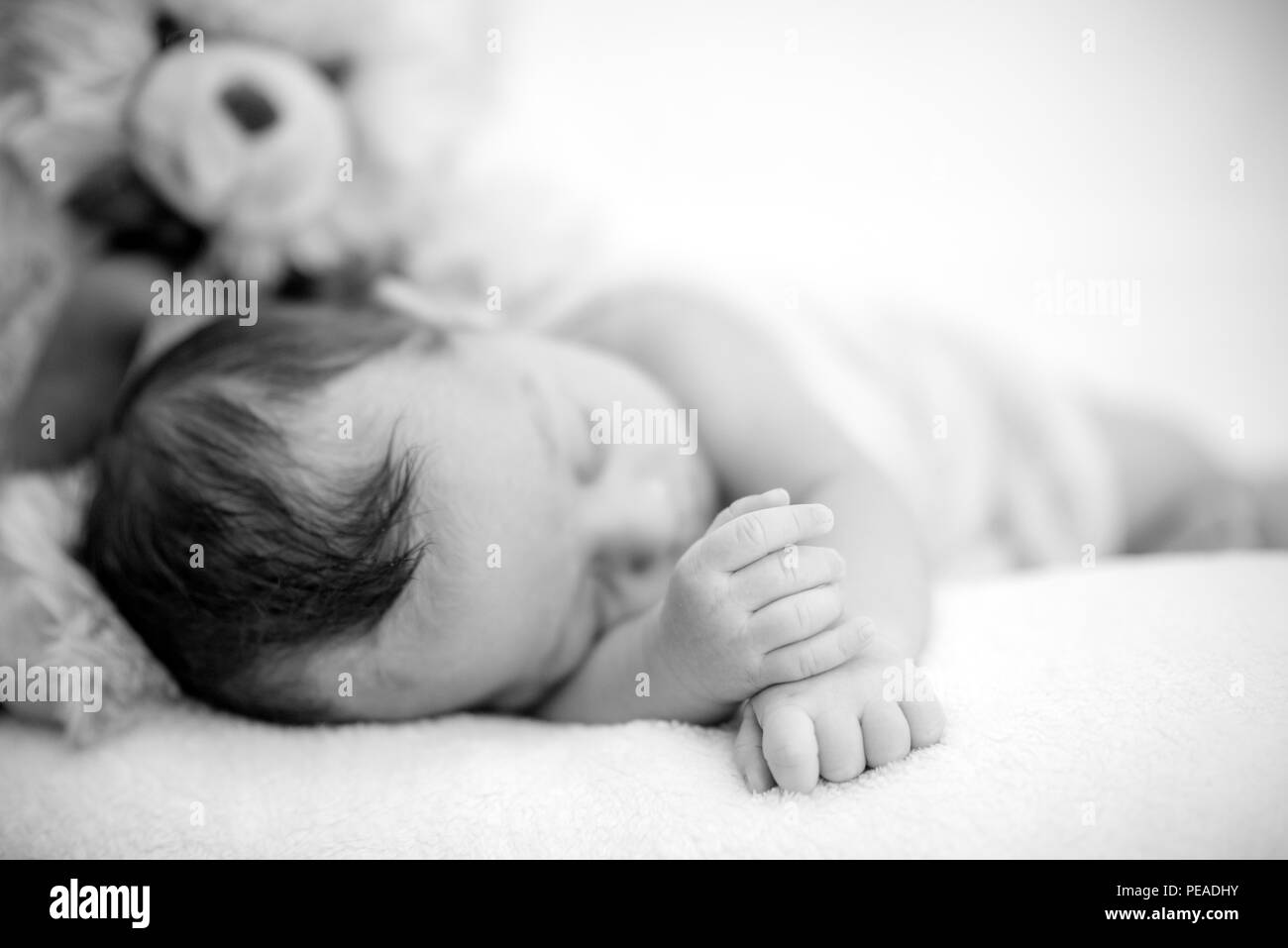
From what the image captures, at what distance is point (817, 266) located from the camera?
5.94ft

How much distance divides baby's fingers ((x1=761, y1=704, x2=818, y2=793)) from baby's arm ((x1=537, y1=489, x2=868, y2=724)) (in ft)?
0.13

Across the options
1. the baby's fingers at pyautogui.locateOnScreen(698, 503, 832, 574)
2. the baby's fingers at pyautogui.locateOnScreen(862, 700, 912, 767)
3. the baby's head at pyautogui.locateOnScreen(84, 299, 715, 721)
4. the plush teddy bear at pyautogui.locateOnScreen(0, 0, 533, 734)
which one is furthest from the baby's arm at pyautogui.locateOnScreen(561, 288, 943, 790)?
the plush teddy bear at pyautogui.locateOnScreen(0, 0, 533, 734)

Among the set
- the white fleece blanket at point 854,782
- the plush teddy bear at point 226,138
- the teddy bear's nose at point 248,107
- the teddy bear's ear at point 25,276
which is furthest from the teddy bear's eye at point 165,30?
the white fleece blanket at point 854,782

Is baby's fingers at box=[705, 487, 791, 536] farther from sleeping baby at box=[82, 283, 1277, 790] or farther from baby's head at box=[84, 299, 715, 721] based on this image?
baby's head at box=[84, 299, 715, 721]

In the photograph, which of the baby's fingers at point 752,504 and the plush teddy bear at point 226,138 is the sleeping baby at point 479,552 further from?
the plush teddy bear at point 226,138

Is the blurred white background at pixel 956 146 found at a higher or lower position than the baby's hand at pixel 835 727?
higher

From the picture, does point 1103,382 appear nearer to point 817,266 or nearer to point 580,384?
point 817,266

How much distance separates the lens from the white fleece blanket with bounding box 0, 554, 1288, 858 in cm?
53

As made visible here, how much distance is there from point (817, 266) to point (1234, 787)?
1.43 metres

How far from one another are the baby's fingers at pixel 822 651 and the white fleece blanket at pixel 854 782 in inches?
3.3

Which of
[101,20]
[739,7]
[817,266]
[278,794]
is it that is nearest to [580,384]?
[278,794]

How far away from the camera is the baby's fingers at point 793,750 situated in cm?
59

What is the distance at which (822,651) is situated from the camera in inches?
25.0

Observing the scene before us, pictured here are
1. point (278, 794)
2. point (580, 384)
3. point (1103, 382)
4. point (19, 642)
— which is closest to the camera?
point (278, 794)
